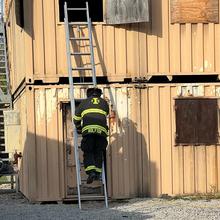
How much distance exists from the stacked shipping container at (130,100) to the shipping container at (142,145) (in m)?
0.02

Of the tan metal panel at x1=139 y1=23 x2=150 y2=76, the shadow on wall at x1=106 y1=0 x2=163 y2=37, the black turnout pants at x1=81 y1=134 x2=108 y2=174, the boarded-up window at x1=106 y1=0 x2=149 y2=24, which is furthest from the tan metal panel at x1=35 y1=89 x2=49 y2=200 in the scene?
the shadow on wall at x1=106 y1=0 x2=163 y2=37

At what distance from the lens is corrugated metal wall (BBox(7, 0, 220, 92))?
11.3m

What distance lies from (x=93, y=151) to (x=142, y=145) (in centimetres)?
154

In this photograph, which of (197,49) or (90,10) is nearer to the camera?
(197,49)

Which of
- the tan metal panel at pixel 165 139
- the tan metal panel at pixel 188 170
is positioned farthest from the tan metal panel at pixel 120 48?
the tan metal panel at pixel 188 170

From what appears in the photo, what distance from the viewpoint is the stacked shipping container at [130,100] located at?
442 inches

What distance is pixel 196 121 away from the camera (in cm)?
1167

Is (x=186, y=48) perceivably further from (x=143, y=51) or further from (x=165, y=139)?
(x=165, y=139)

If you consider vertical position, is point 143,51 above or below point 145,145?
above

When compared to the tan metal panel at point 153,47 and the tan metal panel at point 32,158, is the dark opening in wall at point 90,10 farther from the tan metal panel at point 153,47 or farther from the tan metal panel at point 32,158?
the tan metal panel at point 32,158

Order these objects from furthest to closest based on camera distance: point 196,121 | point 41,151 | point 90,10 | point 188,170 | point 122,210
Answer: point 90,10 < point 196,121 < point 188,170 < point 41,151 < point 122,210

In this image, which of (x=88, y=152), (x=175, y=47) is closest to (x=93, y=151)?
(x=88, y=152)

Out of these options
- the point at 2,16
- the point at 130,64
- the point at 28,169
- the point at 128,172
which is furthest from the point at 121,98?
the point at 2,16

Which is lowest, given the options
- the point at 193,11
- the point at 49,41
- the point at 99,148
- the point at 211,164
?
the point at 211,164
